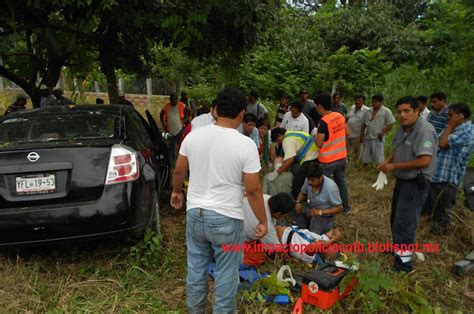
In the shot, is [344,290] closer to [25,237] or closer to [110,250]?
[110,250]

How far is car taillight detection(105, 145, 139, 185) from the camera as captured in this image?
317 centimetres

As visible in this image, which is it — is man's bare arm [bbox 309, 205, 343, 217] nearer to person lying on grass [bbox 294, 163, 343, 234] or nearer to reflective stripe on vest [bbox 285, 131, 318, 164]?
person lying on grass [bbox 294, 163, 343, 234]

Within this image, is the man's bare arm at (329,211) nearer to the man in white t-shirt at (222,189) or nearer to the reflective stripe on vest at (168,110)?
the man in white t-shirt at (222,189)

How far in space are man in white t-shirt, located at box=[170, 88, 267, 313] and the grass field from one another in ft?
2.05

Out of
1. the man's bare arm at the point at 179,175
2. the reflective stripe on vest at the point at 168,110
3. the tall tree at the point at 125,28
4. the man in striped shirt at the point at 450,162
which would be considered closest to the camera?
the man's bare arm at the point at 179,175

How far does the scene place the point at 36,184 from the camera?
10.0 feet

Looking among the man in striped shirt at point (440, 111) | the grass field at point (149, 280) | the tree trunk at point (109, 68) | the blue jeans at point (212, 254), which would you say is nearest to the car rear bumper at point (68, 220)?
the grass field at point (149, 280)

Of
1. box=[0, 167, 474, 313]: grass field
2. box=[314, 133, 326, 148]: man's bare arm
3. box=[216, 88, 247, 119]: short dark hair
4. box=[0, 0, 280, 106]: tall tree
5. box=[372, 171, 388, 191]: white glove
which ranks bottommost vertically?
box=[0, 167, 474, 313]: grass field

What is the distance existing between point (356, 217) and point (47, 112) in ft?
12.5

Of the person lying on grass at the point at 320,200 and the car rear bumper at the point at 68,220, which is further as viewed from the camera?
the person lying on grass at the point at 320,200

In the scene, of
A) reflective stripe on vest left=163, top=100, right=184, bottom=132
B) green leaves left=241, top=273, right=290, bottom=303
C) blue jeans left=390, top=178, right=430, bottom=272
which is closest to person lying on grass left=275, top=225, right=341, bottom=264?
green leaves left=241, top=273, right=290, bottom=303

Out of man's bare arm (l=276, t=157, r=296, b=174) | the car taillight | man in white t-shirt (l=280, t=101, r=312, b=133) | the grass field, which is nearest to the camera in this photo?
the grass field

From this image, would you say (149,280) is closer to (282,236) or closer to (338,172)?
(282,236)

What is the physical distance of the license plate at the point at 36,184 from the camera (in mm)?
3049
